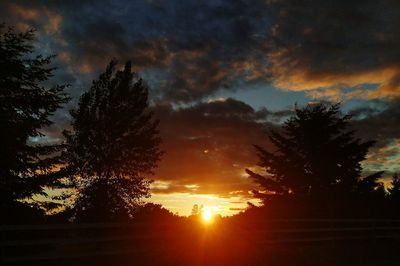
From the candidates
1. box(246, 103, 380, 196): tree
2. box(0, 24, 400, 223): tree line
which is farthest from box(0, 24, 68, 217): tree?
box(246, 103, 380, 196): tree

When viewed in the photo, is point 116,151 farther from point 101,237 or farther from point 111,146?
point 101,237

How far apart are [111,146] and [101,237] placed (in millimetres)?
21441

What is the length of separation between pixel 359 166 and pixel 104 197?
82.2 feet

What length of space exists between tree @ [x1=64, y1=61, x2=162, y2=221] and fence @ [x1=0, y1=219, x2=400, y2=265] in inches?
366

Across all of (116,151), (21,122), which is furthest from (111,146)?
(21,122)

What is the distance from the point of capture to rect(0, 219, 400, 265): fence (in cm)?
1280

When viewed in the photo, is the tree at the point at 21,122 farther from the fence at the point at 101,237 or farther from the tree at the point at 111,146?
the tree at the point at 111,146

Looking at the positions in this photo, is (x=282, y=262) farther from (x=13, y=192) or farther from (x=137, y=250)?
(x=13, y=192)

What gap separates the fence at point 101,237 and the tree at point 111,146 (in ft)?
30.5

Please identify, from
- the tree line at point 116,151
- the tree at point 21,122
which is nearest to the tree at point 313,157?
the tree line at point 116,151

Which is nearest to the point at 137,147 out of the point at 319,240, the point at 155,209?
the point at 155,209

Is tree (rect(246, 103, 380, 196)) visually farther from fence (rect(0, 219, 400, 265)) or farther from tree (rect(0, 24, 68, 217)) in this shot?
tree (rect(0, 24, 68, 217))

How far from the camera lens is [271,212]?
1001 inches

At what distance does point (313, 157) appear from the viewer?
3912 cm
